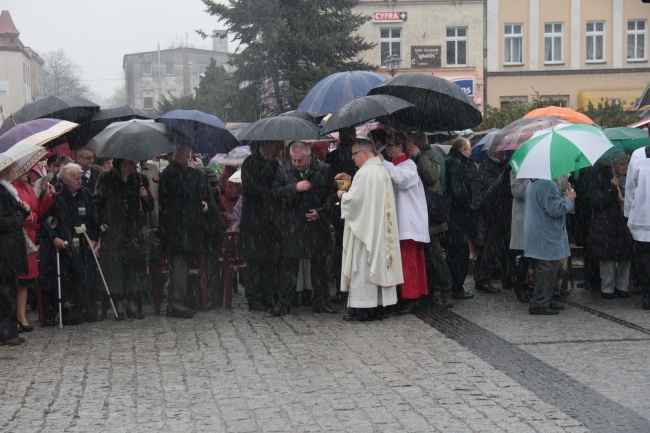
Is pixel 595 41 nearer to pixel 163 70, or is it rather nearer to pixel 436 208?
pixel 436 208

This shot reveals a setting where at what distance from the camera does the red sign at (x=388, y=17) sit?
154 feet

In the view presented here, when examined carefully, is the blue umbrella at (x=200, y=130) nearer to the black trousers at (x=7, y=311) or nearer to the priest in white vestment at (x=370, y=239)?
the priest in white vestment at (x=370, y=239)

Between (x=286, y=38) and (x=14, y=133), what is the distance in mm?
27179

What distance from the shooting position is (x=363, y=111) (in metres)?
10.0

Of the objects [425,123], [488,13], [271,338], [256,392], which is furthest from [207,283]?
[488,13]

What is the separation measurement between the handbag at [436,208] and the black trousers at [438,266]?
0.58 ft

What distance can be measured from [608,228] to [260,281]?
404cm

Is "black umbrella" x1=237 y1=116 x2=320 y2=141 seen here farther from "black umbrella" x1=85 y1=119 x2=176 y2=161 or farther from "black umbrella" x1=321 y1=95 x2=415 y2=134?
"black umbrella" x1=85 y1=119 x2=176 y2=161

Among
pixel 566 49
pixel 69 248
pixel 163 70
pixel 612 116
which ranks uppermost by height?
pixel 163 70

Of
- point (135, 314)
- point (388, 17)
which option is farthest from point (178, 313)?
point (388, 17)

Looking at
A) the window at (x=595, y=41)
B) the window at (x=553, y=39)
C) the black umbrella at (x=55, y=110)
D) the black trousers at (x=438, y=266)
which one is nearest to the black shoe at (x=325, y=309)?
the black trousers at (x=438, y=266)

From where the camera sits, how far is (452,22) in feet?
156

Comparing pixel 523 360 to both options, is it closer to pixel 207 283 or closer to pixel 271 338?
pixel 271 338

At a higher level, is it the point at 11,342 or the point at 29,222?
the point at 29,222
